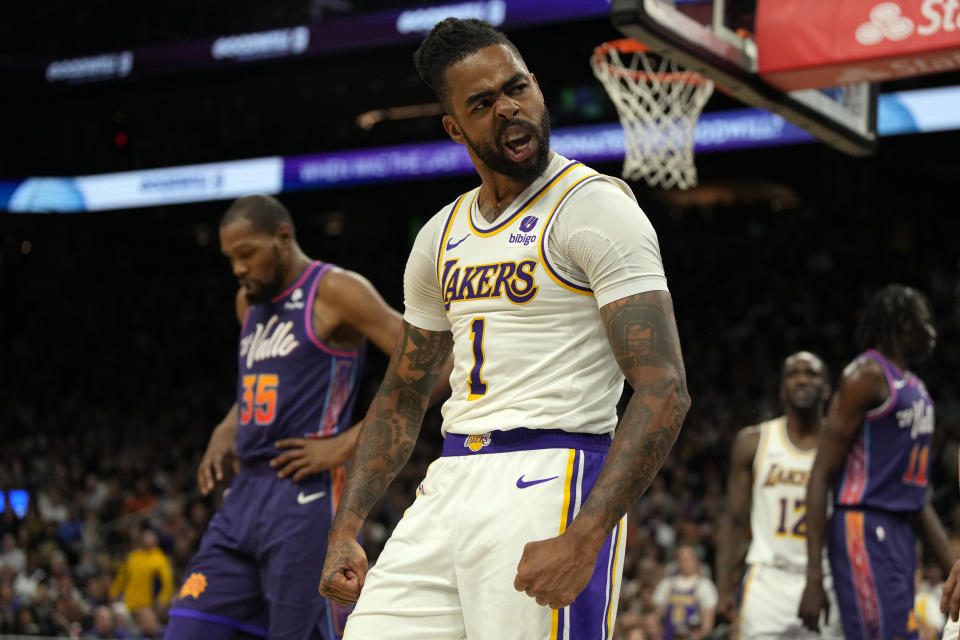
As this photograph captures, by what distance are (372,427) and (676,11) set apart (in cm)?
297

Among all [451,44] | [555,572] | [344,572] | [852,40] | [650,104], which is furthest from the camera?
[650,104]

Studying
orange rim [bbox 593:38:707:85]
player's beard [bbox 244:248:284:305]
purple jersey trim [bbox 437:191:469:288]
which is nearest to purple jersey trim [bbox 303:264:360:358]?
player's beard [bbox 244:248:284:305]

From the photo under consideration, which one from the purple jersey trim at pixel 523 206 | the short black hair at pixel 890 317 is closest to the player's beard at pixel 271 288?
the purple jersey trim at pixel 523 206

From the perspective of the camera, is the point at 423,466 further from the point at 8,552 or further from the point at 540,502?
the point at 540,502

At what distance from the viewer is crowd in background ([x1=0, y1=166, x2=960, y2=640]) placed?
1102 centimetres

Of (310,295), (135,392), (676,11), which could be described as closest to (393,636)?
(310,295)

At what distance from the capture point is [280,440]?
13.6 feet

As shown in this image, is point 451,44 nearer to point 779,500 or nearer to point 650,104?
point 779,500

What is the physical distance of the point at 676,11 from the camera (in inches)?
206

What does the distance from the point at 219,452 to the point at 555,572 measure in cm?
256

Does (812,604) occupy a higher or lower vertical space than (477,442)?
lower

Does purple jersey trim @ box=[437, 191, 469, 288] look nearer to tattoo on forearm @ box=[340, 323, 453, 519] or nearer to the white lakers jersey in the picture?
tattoo on forearm @ box=[340, 323, 453, 519]

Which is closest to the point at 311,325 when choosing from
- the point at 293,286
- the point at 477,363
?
the point at 293,286

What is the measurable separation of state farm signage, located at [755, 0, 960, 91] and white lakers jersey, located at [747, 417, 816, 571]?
1.79m
